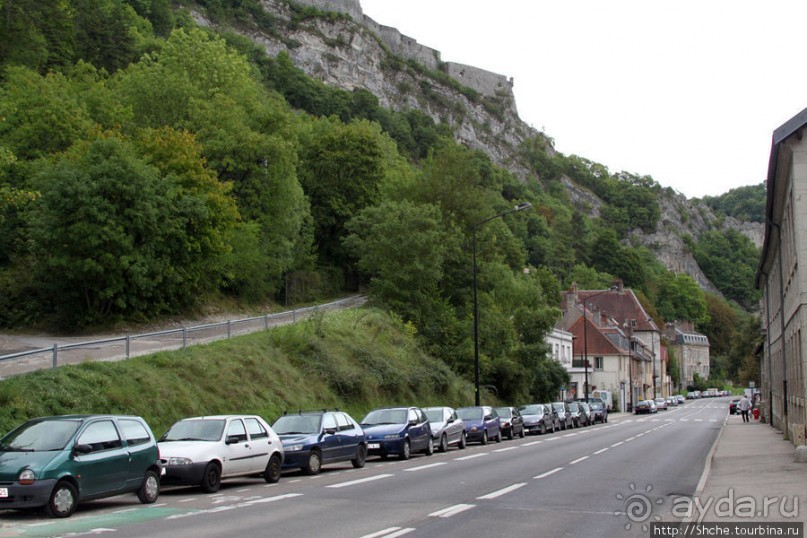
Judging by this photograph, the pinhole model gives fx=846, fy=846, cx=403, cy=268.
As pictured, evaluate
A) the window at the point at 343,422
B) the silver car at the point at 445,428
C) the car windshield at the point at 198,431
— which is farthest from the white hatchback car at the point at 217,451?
the silver car at the point at 445,428

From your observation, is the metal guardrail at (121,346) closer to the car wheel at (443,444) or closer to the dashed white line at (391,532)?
the car wheel at (443,444)

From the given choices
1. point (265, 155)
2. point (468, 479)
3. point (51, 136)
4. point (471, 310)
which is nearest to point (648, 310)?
point (471, 310)

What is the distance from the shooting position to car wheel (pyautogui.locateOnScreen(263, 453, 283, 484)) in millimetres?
17953

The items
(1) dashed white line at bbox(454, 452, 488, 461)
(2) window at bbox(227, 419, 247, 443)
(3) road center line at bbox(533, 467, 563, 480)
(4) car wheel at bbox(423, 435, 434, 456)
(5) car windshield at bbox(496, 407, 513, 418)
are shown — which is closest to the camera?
(2) window at bbox(227, 419, 247, 443)

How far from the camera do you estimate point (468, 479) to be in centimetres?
1764

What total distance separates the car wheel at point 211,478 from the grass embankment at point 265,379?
5.04m

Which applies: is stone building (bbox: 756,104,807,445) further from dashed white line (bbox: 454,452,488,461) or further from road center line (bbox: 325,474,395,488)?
road center line (bbox: 325,474,395,488)

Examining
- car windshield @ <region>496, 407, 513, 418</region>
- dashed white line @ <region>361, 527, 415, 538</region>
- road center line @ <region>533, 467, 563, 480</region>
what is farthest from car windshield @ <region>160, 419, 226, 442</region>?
car windshield @ <region>496, 407, 513, 418</region>

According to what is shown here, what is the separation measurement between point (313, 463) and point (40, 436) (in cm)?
750

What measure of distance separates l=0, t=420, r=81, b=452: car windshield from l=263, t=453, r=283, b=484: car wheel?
5119mm

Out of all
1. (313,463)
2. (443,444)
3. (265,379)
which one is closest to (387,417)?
(443,444)

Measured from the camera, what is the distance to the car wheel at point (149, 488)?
14453 millimetres

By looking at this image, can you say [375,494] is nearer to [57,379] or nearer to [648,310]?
[57,379]

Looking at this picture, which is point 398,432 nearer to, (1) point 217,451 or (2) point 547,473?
(2) point 547,473
